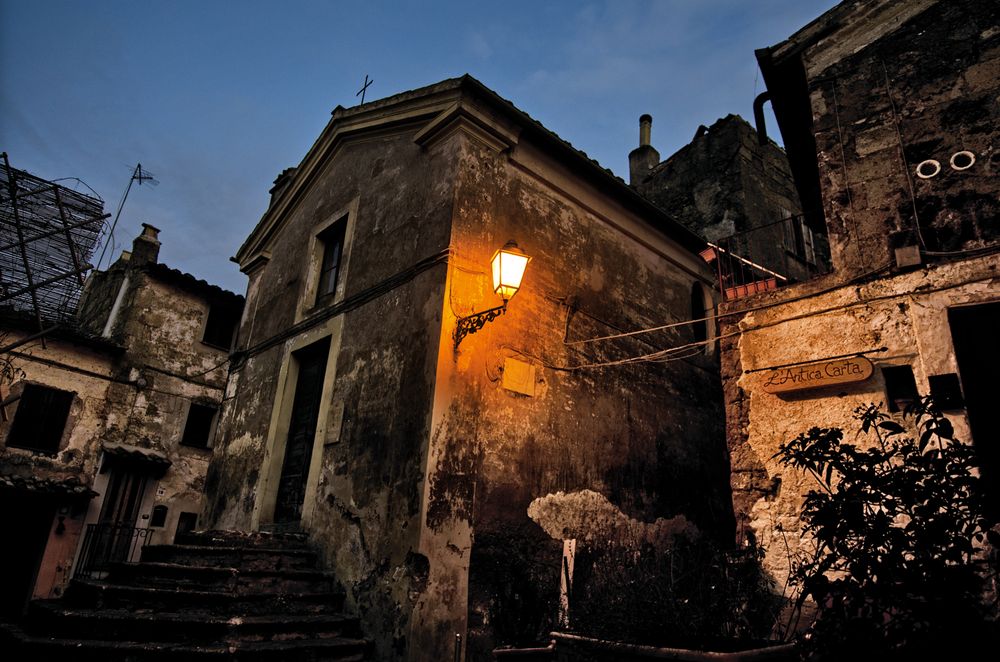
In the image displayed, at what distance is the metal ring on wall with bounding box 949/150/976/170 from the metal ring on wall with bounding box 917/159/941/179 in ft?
0.38

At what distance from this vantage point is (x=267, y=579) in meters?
6.18

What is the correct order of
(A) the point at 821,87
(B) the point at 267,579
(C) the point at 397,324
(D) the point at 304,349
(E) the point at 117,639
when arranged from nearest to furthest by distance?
(E) the point at 117,639 → (B) the point at 267,579 → (A) the point at 821,87 → (C) the point at 397,324 → (D) the point at 304,349

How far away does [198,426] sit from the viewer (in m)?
17.2

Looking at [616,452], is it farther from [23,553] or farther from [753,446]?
[23,553]

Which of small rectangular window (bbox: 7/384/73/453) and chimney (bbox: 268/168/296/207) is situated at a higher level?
chimney (bbox: 268/168/296/207)

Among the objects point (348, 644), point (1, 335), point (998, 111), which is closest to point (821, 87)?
point (998, 111)

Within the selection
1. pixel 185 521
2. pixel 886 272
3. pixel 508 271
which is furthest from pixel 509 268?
pixel 185 521

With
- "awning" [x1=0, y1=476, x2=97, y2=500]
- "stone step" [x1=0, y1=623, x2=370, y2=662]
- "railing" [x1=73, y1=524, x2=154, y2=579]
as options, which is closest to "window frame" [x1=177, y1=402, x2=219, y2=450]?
"railing" [x1=73, y1=524, x2=154, y2=579]

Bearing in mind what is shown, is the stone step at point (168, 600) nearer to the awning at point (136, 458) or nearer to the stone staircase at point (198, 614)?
the stone staircase at point (198, 614)

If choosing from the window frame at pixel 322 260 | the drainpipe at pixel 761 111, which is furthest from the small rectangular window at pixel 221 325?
the drainpipe at pixel 761 111

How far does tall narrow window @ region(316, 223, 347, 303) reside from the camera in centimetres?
954

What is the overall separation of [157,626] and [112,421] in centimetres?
1233

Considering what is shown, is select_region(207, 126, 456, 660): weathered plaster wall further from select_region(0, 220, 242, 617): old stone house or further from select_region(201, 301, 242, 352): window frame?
select_region(201, 301, 242, 352): window frame

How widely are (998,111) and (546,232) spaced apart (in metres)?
5.01
